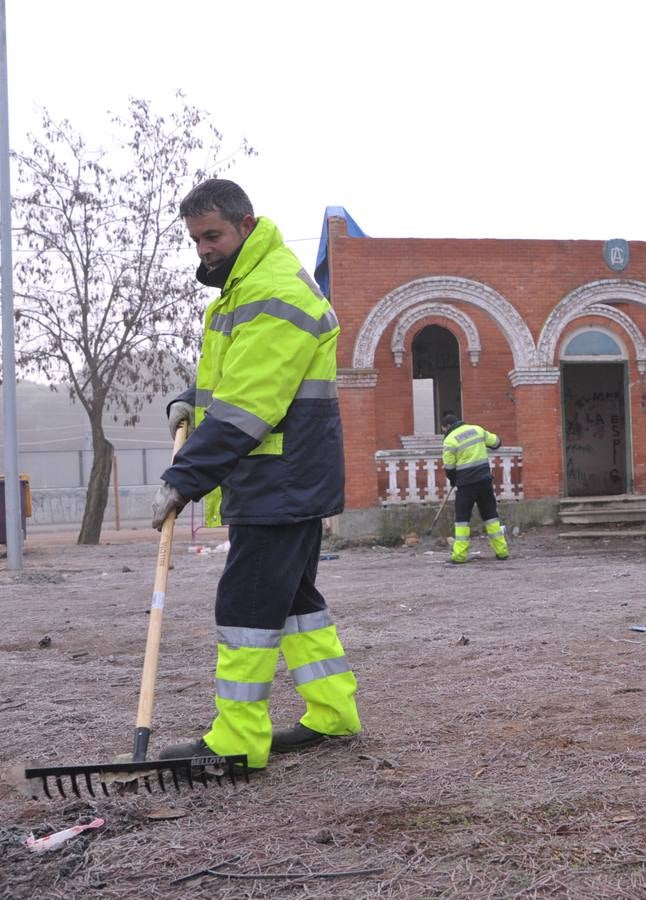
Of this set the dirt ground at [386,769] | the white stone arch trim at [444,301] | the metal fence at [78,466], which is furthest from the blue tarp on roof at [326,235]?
the metal fence at [78,466]

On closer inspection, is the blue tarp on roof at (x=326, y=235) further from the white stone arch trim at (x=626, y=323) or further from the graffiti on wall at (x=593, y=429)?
the graffiti on wall at (x=593, y=429)

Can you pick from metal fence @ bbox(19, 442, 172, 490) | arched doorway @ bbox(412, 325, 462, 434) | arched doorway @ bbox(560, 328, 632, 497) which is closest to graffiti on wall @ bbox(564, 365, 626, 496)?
arched doorway @ bbox(560, 328, 632, 497)

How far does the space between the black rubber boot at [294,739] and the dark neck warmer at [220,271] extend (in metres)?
1.70

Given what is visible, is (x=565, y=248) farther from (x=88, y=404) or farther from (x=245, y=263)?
(x=245, y=263)

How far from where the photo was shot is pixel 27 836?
2.60 meters

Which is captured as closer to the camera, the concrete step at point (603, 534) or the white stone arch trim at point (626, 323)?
the concrete step at point (603, 534)

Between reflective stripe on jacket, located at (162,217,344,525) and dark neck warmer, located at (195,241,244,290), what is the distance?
0.12 feet

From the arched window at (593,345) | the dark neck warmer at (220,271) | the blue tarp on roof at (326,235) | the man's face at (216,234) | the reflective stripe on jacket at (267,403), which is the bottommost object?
the reflective stripe on jacket at (267,403)

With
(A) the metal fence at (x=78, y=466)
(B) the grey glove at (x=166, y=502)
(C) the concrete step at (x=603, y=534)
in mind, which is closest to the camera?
(B) the grey glove at (x=166, y=502)

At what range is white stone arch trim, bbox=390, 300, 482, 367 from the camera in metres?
16.2

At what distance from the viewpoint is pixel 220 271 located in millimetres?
3436

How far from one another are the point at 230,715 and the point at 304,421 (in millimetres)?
1052

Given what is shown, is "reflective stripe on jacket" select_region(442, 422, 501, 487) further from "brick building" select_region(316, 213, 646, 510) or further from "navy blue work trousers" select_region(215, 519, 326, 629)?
"navy blue work trousers" select_region(215, 519, 326, 629)

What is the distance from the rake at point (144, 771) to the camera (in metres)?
2.80
